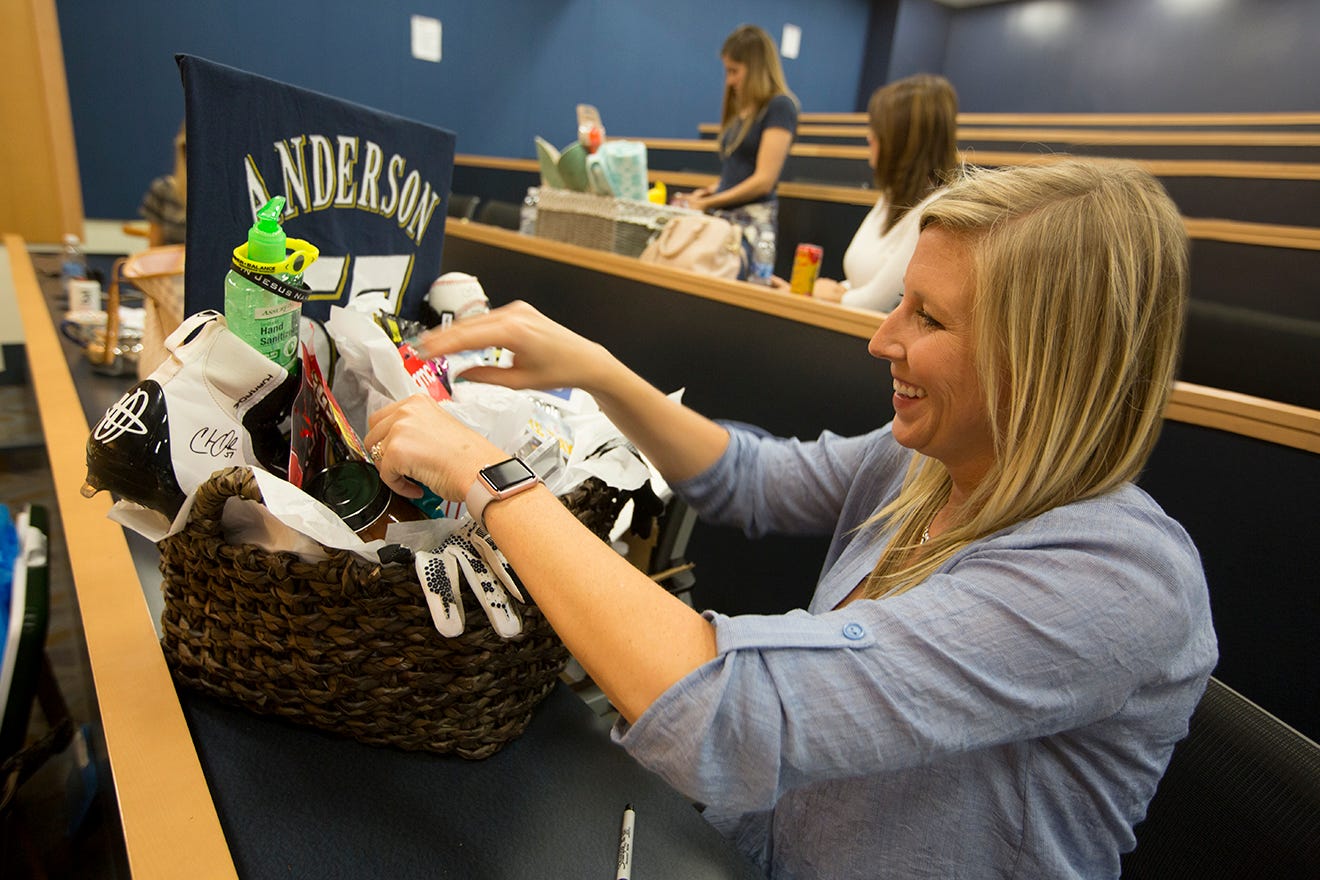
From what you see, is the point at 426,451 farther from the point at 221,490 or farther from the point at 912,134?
the point at 912,134

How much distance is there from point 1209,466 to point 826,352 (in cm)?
52

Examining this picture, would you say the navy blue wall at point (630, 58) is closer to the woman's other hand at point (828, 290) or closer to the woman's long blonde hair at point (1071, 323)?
the woman's other hand at point (828, 290)

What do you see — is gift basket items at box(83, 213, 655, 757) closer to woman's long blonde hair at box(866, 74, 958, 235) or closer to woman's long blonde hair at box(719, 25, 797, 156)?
woman's long blonde hair at box(866, 74, 958, 235)

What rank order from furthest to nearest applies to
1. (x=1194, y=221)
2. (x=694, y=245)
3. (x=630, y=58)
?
(x=630, y=58) < (x=1194, y=221) < (x=694, y=245)

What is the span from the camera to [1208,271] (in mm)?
2064

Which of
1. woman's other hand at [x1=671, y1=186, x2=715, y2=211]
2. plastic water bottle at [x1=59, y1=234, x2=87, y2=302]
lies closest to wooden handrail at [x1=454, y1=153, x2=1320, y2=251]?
woman's other hand at [x1=671, y1=186, x2=715, y2=211]

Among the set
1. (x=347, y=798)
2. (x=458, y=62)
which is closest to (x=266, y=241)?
(x=347, y=798)

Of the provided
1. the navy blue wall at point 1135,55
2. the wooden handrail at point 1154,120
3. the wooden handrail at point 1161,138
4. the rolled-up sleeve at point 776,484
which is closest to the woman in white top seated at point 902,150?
the rolled-up sleeve at point 776,484

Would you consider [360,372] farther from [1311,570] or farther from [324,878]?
[1311,570]

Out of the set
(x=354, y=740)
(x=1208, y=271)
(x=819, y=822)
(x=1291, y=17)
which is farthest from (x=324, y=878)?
(x=1291, y=17)

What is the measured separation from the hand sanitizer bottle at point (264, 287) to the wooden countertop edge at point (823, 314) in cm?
78

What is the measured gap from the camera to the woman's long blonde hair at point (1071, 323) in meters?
0.51

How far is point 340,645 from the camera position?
0.49 m

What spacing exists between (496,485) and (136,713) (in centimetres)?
31
